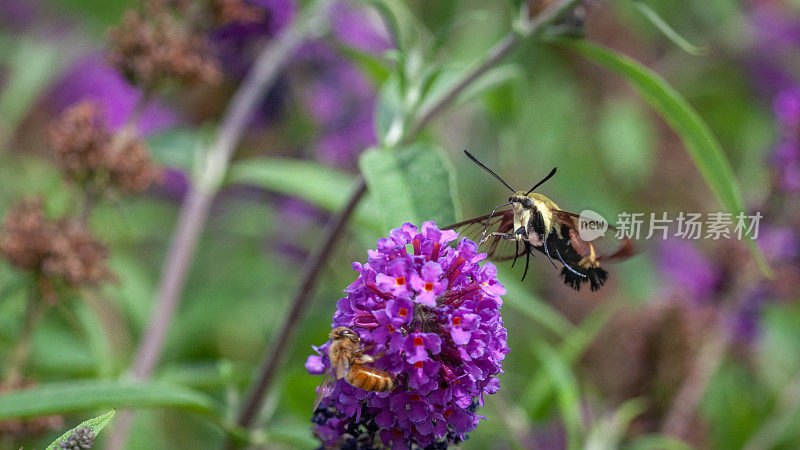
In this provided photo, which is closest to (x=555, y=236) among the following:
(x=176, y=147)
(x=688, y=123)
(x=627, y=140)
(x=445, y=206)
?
(x=445, y=206)

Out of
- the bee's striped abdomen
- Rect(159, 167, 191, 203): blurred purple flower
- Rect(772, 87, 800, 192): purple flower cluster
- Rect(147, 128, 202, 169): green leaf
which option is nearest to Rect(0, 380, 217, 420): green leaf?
the bee's striped abdomen

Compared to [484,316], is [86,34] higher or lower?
higher

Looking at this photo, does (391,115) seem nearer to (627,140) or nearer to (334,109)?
(334,109)

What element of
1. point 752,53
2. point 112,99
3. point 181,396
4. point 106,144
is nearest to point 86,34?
point 112,99

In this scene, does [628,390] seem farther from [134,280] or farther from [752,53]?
[752,53]

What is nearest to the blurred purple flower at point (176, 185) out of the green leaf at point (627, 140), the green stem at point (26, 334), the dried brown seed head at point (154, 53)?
the dried brown seed head at point (154, 53)

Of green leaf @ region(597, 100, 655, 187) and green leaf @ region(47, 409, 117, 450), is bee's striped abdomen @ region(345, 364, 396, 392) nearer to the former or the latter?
green leaf @ region(47, 409, 117, 450)
